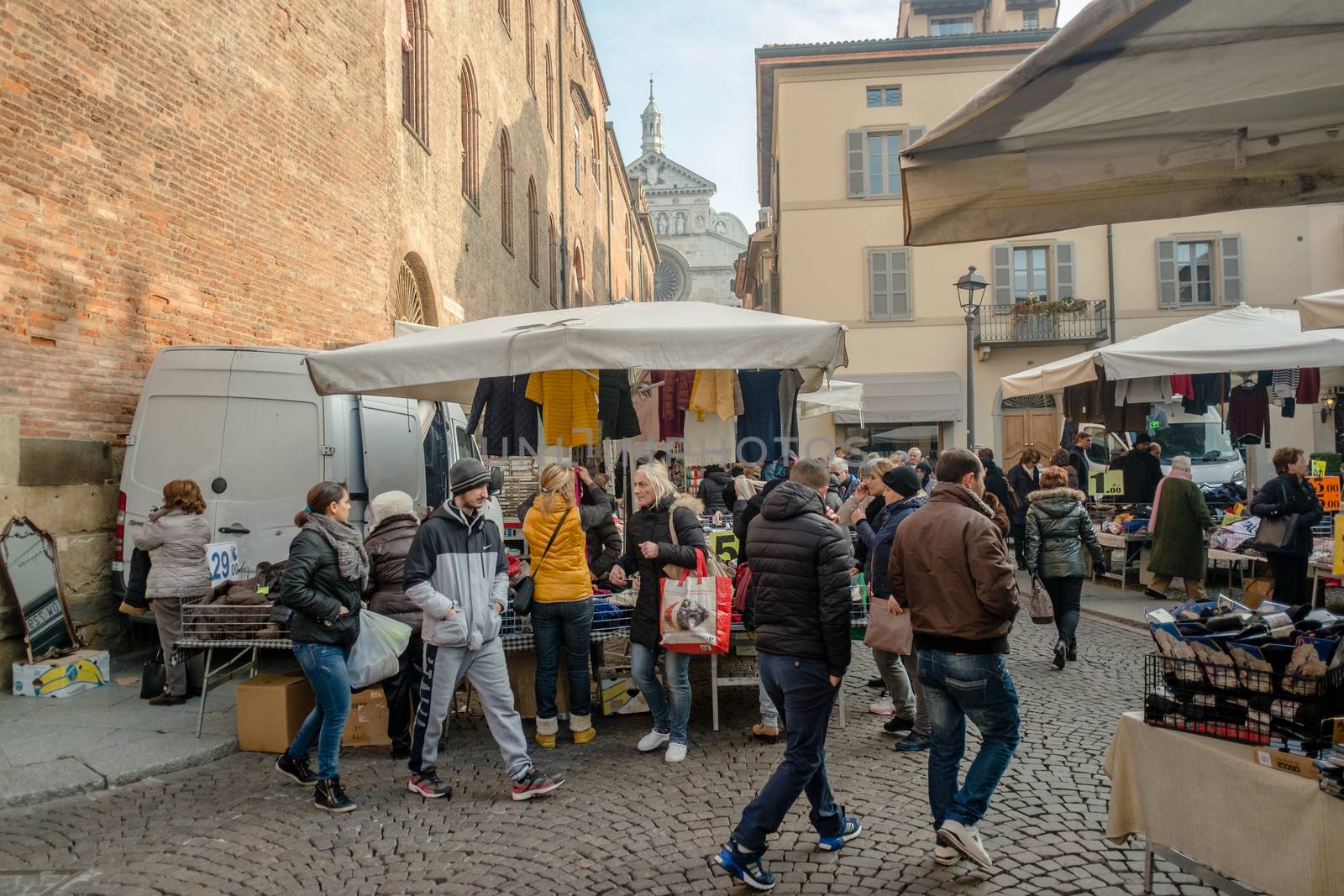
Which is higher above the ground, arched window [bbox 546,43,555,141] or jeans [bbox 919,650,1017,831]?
arched window [bbox 546,43,555,141]

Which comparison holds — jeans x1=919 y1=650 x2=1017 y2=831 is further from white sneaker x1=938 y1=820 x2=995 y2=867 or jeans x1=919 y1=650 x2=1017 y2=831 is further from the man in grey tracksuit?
the man in grey tracksuit

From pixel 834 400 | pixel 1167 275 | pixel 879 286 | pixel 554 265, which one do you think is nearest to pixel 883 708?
pixel 834 400

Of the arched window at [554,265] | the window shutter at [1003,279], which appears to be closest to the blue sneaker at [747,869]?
the window shutter at [1003,279]

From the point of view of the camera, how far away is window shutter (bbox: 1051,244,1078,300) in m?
22.0

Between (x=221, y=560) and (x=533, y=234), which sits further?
(x=533, y=234)

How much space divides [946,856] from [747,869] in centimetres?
85

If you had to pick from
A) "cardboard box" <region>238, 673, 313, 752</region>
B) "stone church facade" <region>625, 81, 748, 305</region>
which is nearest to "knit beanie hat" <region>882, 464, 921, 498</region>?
"cardboard box" <region>238, 673, 313, 752</region>

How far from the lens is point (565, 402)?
7.13m

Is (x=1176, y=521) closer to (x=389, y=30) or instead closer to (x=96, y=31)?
(x=96, y=31)

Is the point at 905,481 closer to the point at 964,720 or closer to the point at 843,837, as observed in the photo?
the point at 964,720

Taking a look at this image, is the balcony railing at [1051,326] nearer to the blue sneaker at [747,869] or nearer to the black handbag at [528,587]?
the black handbag at [528,587]

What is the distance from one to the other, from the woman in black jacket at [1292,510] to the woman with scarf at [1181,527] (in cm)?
102

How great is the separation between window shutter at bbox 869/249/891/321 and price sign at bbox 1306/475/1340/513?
47.9 feet

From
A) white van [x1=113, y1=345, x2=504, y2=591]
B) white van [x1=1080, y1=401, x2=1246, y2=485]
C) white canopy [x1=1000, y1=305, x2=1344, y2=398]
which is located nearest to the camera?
white van [x1=113, y1=345, x2=504, y2=591]
